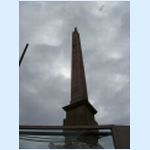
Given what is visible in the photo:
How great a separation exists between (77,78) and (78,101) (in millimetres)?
1375

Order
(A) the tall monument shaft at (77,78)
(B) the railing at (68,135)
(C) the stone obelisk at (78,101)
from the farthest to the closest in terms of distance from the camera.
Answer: (A) the tall monument shaft at (77,78), (C) the stone obelisk at (78,101), (B) the railing at (68,135)

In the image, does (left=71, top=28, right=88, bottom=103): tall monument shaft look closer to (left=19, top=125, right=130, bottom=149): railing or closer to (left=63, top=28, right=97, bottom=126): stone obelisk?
(left=63, top=28, right=97, bottom=126): stone obelisk

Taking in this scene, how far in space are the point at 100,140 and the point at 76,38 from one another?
25.2ft

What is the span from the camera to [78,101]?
726 centimetres

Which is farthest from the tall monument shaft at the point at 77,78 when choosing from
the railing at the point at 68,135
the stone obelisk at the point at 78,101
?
the railing at the point at 68,135

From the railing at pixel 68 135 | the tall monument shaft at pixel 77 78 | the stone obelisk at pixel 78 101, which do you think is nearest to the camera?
the railing at pixel 68 135

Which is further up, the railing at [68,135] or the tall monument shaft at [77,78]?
the tall monument shaft at [77,78]

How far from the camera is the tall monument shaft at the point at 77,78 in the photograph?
786 centimetres

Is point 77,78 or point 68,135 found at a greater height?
point 77,78

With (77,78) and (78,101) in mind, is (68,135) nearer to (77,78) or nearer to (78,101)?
(78,101)

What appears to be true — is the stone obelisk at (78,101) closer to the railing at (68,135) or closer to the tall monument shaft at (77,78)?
the tall monument shaft at (77,78)

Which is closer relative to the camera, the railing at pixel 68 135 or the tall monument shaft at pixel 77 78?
the railing at pixel 68 135

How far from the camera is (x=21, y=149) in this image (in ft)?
10.8

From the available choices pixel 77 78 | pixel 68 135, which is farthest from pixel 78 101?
pixel 68 135
